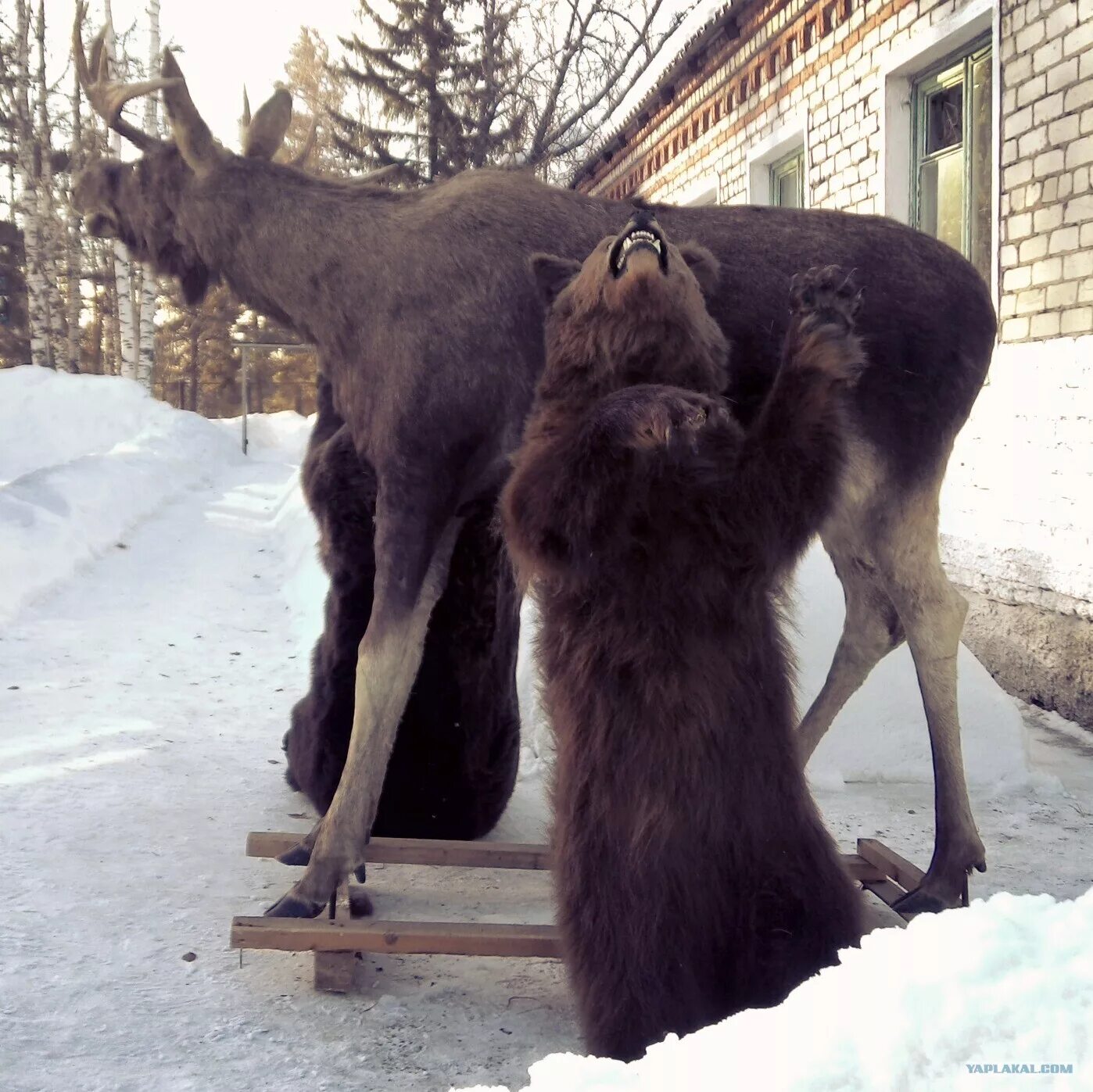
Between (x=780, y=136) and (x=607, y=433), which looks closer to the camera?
(x=607, y=433)

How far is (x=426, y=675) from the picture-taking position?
3432mm

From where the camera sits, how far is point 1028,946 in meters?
1.51

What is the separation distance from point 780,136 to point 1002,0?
3.41 m

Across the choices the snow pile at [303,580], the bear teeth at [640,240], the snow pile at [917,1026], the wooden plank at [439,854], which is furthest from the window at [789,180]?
the snow pile at [917,1026]

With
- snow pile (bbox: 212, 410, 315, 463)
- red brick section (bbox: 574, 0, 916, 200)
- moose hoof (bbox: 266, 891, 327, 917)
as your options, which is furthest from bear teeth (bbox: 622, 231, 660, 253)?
snow pile (bbox: 212, 410, 315, 463)

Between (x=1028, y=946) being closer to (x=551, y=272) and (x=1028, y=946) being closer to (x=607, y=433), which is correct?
(x=607, y=433)

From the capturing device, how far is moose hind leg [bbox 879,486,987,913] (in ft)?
10.0

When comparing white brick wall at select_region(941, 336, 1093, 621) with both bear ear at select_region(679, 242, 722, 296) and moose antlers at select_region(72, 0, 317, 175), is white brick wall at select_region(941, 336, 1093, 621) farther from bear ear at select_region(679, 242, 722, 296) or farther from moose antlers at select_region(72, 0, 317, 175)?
moose antlers at select_region(72, 0, 317, 175)

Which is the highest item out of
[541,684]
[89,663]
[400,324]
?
[400,324]

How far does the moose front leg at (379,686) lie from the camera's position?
114 inches

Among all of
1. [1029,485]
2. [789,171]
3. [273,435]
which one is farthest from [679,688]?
[273,435]

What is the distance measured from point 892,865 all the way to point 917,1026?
195 centimetres

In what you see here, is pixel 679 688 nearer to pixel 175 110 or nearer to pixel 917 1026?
pixel 917 1026

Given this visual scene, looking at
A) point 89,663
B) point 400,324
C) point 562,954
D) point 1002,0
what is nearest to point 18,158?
point 89,663
